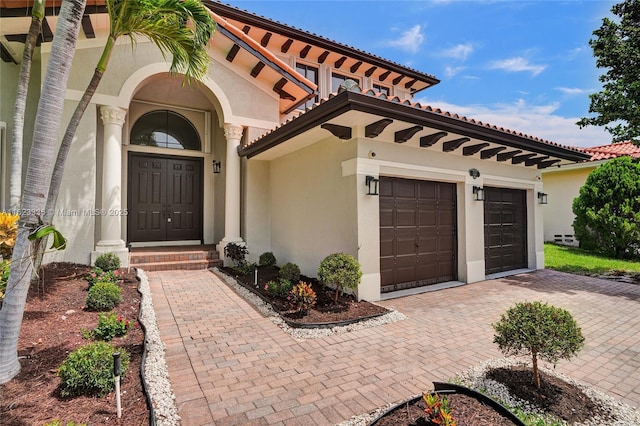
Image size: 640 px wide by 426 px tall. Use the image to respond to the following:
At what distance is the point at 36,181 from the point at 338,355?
12.1 ft

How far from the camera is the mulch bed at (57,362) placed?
2482mm

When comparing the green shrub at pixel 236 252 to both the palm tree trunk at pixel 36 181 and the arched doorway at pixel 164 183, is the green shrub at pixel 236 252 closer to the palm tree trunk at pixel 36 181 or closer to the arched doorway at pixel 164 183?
the arched doorway at pixel 164 183

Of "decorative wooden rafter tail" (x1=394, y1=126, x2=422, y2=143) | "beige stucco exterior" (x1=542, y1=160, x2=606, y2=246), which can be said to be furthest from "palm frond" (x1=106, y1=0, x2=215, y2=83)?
"beige stucco exterior" (x1=542, y1=160, x2=606, y2=246)

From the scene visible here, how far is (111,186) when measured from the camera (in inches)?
292

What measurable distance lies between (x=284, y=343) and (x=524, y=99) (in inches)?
460

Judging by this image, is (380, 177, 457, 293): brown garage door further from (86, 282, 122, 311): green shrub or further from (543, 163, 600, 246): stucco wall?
(543, 163, 600, 246): stucco wall

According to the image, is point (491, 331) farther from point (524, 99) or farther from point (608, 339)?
point (524, 99)

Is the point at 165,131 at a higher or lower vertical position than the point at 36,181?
higher

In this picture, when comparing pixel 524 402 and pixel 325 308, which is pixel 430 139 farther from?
pixel 524 402

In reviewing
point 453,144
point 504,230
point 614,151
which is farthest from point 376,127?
point 614,151

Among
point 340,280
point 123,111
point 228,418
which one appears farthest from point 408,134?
point 123,111

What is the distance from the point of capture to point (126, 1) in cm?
410

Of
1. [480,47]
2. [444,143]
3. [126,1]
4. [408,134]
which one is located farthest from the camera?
[480,47]

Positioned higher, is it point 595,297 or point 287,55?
point 287,55
